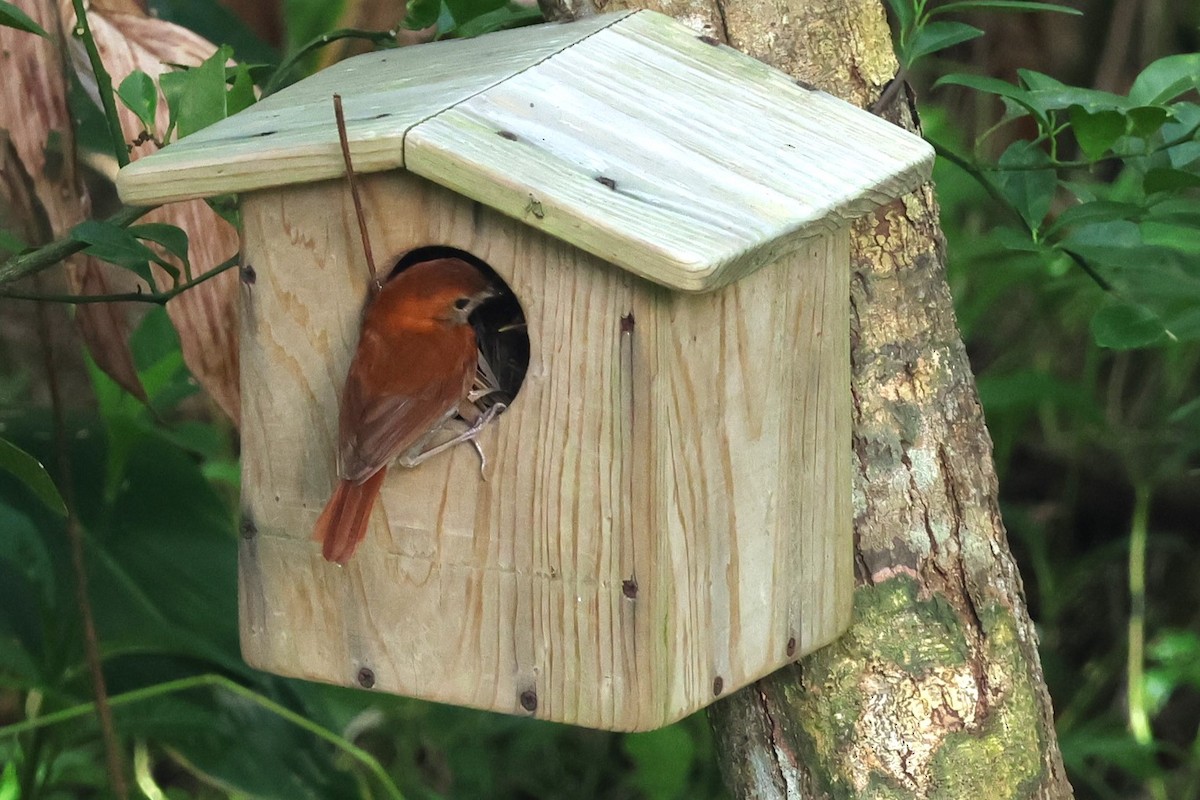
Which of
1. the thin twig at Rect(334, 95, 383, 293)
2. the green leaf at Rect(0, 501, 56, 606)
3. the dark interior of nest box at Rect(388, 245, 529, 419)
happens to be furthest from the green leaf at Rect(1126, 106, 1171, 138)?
the green leaf at Rect(0, 501, 56, 606)

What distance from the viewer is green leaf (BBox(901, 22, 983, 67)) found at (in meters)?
1.73

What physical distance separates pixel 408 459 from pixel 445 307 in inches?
6.6

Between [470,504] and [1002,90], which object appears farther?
[1002,90]

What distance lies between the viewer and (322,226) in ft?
4.93

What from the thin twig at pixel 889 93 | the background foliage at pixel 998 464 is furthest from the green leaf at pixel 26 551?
the thin twig at pixel 889 93

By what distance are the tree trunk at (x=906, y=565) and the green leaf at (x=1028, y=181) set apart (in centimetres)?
12

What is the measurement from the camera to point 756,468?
158 cm

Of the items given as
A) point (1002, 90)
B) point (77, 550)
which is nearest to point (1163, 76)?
point (1002, 90)

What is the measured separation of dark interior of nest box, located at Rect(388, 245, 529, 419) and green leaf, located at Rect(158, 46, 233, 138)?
29 cm

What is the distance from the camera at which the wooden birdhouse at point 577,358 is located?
4.53 feet

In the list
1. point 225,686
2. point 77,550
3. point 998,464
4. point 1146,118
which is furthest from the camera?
point 998,464

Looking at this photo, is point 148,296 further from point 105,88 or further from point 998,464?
point 998,464

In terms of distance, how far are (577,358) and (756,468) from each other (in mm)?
284

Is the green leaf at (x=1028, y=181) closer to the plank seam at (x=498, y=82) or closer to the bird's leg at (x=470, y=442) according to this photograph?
the plank seam at (x=498, y=82)
